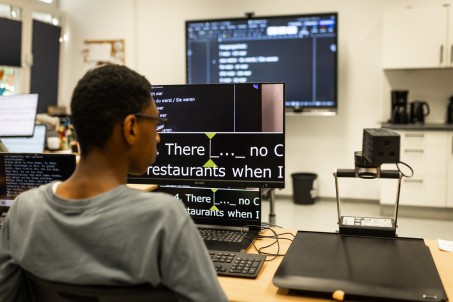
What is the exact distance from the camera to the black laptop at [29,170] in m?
1.90

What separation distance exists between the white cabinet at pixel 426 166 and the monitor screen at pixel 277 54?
84 cm

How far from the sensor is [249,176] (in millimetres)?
1796

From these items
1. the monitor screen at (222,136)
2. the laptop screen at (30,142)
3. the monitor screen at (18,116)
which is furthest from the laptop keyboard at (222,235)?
the laptop screen at (30,142)

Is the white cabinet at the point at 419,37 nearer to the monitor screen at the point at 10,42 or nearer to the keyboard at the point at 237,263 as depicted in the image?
the keyboard at the point at 237,263

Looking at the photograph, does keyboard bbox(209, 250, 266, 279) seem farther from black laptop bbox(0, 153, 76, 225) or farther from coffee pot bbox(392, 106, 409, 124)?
coffee pot bbox(392, 106, 409, 124)

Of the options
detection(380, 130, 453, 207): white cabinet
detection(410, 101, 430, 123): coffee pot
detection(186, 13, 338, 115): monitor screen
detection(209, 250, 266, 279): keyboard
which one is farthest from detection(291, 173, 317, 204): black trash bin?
detection(209, 250, 266, 279): keyboard

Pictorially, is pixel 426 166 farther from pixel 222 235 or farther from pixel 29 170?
pixel 29 170

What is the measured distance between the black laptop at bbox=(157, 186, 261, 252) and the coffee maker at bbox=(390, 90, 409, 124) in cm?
336

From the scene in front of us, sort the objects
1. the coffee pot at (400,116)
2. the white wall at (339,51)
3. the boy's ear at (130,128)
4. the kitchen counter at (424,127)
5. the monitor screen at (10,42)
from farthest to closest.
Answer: the monitor screen at (10,42) → the white wall at (339,51) → the coffee pot at (400,116) → the kitchen counter at (424,127) → the boy's ear at (130,128)

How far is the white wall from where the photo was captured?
5.15 m

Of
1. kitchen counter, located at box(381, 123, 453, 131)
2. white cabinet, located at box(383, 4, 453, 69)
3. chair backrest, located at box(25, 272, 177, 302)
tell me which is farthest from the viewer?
white cabinet, located at box(383, 4, 453, 69)

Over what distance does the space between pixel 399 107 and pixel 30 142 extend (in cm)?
339

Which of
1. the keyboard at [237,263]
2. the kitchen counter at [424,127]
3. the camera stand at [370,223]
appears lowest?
the keyboard at [237,263]

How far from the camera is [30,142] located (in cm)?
331
